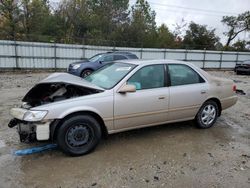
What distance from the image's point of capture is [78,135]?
3660 mm

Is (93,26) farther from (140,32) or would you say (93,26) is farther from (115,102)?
(115,102)

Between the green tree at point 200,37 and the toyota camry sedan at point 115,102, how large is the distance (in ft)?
80.0

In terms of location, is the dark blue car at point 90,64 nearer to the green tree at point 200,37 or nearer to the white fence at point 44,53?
the white fence at point 44,53

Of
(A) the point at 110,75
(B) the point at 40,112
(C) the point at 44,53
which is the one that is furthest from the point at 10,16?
(B) the point at 40,112

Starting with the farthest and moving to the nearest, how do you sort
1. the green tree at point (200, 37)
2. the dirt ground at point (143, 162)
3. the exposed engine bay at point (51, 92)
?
the green tree at point (200, 37), the exposed engine bay at point (51, 92), the dirt ground at point (143, 162)

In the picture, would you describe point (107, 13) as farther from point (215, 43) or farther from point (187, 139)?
point (187, 139)

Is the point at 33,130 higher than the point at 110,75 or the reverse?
the reverse

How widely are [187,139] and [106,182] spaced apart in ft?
6.88

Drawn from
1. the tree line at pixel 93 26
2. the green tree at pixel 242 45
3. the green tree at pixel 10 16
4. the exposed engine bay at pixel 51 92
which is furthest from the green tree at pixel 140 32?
the exposed engine bay at pixel 51 92

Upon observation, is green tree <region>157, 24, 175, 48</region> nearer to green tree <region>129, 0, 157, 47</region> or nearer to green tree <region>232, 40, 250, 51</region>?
green tree <region>129, 0, 157, 47</region>

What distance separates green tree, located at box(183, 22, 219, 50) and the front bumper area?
26.5m

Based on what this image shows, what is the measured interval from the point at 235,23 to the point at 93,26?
23961 mm

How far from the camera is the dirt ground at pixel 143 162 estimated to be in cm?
310

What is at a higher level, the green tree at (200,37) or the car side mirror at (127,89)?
the green tree at (200,37)
